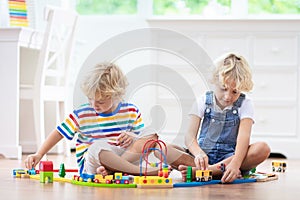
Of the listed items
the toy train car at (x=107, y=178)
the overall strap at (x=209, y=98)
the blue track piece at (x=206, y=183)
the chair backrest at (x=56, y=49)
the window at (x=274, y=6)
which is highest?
the window at (x=274, y=6)

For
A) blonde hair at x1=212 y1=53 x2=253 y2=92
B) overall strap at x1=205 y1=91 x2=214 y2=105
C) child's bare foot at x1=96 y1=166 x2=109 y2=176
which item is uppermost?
blonde hair at x1=212 y1=53 x2=253 y2=92

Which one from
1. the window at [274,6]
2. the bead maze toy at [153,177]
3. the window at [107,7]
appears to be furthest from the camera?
the window at [107,7]

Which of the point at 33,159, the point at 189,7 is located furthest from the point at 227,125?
the point at 189,7

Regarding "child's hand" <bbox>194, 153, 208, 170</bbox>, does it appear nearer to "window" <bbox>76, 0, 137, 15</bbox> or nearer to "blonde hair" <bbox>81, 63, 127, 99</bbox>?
"blonde hair" <bbox>81, 63, 127, 99</bbox>

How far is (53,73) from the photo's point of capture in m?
3.47

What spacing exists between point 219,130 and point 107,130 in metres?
0.41

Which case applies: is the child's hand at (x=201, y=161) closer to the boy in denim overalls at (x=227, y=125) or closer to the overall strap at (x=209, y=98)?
the boy in denim overalls at (x=227, y=125)

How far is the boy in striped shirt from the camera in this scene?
1.94 meters

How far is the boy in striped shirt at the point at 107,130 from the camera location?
194 cm

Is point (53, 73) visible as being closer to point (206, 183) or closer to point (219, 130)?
point (219, 130)

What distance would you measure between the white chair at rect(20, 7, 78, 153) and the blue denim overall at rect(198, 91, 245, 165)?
1.31m

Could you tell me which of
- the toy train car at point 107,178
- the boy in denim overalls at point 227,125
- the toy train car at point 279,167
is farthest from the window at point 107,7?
the toy train car at point 107,178

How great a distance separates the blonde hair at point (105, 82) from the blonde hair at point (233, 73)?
1.09 feet

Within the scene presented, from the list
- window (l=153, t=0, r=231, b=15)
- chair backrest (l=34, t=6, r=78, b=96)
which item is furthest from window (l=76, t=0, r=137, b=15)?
chair backrest (l=34, t=6, r=78, b=96)
